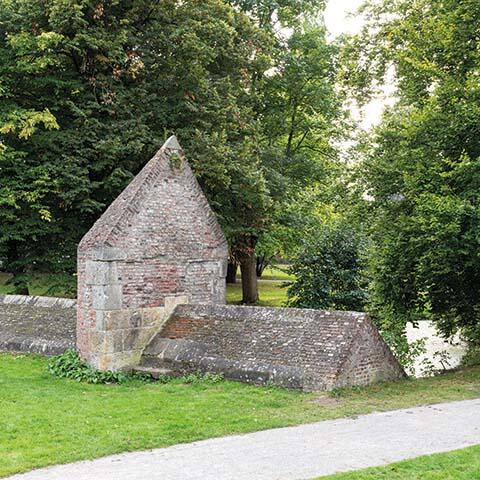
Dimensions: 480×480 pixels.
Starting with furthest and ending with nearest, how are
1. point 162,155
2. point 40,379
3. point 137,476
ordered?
1. point 162,155
2. point 40,379
3. point 137,476

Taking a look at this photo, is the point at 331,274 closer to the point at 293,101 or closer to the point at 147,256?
the point at 147,256

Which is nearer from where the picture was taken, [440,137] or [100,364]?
[100,364]

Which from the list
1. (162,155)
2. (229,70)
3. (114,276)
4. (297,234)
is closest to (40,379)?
(114,276)

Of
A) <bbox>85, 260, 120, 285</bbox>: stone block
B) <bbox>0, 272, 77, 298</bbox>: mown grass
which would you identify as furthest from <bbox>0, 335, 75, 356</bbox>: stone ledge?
<bbox>0, 272, 77, 298</bbox>: mown grass

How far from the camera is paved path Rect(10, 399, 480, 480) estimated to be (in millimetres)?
7605

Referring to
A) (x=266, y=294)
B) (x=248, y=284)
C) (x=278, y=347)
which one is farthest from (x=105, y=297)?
(x=266, y=294)

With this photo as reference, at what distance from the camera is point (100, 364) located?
13.9 meters

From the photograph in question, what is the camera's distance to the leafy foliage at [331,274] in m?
21.4

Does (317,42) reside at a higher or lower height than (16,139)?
higher

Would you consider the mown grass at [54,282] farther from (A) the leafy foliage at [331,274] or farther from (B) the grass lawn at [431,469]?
(B) the grass lawn at [431,469]

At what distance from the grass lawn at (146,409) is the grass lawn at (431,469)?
2446 mm

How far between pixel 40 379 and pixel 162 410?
4.08m

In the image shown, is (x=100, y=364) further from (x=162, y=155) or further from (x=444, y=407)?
(x=444, y=407)

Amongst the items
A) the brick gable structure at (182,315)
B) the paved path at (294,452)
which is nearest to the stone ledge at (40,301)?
the brick gable structure at (182,315)
